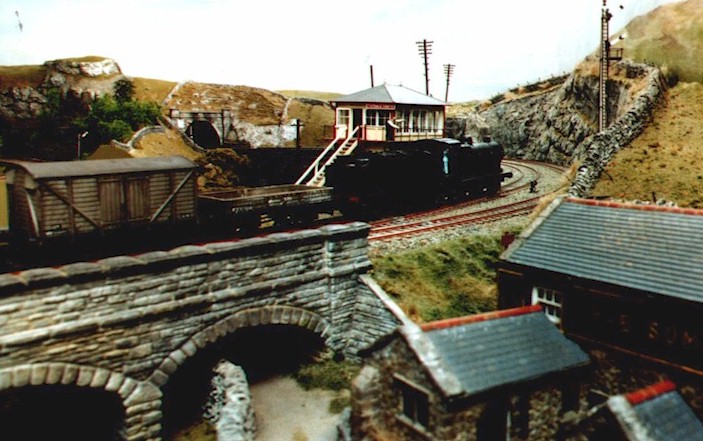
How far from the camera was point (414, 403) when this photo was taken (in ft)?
32.9

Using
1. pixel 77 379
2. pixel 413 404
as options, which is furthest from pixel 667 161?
pixel 77 379

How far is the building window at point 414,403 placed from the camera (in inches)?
380

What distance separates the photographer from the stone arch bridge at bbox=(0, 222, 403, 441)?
10.8m

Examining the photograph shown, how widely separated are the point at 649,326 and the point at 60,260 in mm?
13382

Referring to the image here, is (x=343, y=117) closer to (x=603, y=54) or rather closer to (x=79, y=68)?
(x=603, y=54)

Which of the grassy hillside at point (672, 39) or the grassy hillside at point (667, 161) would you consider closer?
the grassy hillside at point (667, 161)

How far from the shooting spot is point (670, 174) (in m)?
20.5

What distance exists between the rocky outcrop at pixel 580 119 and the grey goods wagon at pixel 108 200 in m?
13.9

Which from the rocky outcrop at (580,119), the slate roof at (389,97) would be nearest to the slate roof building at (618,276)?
the rocky outcrop at (580,119)

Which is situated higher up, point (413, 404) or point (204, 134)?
point (204, 134)

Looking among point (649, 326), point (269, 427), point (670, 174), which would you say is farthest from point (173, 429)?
point (670, 174)

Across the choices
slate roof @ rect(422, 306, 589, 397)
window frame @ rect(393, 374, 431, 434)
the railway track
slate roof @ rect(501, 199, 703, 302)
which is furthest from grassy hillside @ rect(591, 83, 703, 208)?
window frame @ rect(393, 374, 431, 434)

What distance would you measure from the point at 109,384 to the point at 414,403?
22.4ft

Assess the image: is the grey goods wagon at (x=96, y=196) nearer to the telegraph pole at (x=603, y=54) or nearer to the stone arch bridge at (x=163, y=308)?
the stone arch bridge at (x=163, y=308)
